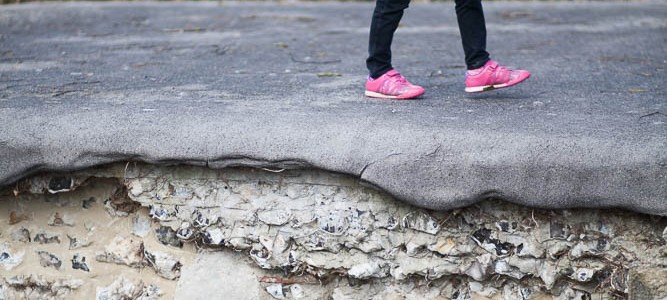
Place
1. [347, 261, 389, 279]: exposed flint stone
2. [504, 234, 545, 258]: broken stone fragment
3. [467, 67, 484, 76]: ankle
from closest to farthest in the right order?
[504, 234, 545, 258]: broken stone fragment → [347, 261, 389, 279]: exposed flint stone → [467, 67, 484, 76]: ankle

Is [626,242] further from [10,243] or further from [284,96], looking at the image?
[10,243]

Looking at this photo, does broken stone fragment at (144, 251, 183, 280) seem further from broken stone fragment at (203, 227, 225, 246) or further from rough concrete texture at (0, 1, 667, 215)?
rough concrete texture at (0, 1, 667, 215)

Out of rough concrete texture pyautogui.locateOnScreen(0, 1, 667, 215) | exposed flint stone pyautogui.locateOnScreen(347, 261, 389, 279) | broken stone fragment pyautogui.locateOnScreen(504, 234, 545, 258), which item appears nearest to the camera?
rough concrete texture pyautogui.locateOnScreen(0, 1, 667, 215)

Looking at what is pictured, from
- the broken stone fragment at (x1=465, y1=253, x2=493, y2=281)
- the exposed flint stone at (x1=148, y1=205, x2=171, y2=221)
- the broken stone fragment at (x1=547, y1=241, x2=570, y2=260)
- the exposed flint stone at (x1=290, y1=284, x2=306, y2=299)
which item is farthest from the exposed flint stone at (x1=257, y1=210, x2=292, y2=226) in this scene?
the broken stone fragment at (x1=547, y1=241, x2=570, y2=260)

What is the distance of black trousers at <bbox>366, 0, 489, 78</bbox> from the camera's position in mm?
3258

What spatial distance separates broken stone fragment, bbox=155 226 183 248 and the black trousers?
1078 mm

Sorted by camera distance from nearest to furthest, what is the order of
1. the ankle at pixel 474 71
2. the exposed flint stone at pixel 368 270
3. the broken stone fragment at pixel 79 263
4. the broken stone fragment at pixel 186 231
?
the exposed flint stone at pixel 368 270
the broken stone fragment at pixel 186 231
the broken stone fragment at pixel 79 263
the ankle at pixel 474 71

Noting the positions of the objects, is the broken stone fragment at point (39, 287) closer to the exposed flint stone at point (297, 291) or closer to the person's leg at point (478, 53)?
the exposed flint stone at point (297, 291)

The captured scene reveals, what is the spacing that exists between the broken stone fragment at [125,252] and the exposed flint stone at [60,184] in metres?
0.27

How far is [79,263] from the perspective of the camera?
3080 millimetres

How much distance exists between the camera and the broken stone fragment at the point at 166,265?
301 centimetres

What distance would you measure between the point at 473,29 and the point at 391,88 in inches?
16.6

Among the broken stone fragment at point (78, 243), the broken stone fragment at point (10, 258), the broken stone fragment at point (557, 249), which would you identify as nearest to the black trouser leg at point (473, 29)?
the broken stone fragment at point (557, 249)

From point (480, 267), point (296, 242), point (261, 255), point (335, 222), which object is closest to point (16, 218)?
point (261, 255)
